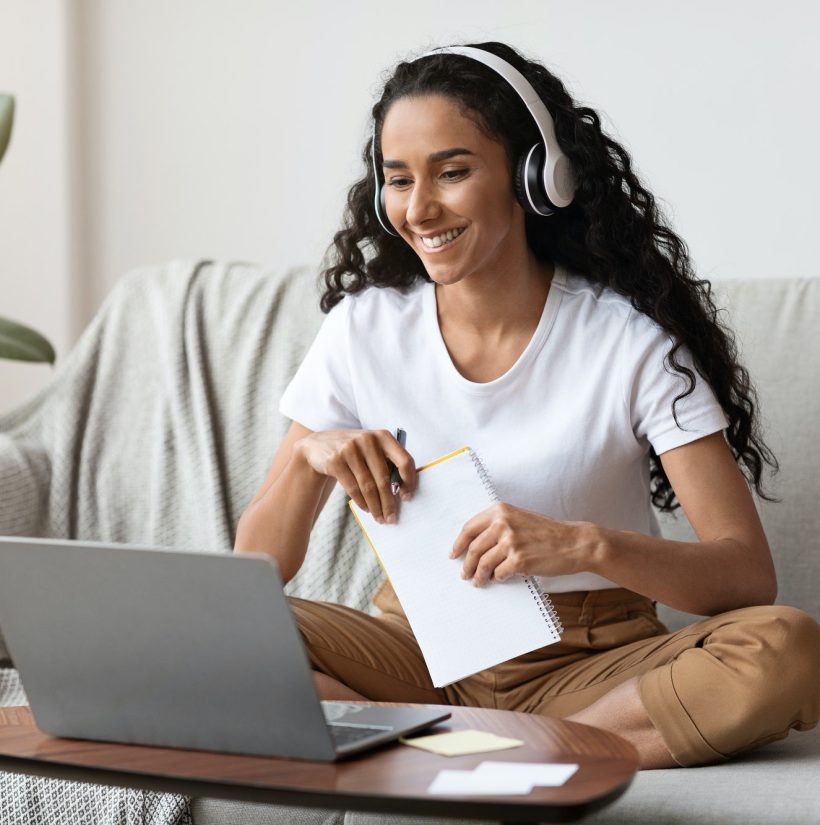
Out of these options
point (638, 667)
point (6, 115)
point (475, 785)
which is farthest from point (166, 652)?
point (6, 115)

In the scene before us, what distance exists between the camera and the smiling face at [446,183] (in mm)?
1424

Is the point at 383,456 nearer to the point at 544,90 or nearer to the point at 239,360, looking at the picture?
the point at 544,90

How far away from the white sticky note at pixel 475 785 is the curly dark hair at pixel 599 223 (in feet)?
2.11

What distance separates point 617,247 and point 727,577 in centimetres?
42

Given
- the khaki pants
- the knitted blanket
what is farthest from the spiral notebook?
the knitted blanket

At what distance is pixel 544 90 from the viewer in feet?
4.86

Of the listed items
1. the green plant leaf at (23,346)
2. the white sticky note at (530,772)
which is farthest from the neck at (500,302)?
the green plant leaf at (23,346)

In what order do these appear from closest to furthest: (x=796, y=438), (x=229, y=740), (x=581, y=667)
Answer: (x=229, y=740)
(x=581, y=667)
(x=796, y=438)

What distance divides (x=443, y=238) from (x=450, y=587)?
421 mm

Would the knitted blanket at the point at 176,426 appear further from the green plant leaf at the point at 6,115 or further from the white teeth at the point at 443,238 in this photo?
the white teeth at the point at 443,238

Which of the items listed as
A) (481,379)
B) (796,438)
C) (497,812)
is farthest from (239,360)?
(497,812)

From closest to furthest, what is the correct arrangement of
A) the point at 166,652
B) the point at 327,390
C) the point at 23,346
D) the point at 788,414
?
the point at 166,652 → the point at 327,390 → the point at 788,414 → the point at 23,346

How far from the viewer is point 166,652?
0.94 m

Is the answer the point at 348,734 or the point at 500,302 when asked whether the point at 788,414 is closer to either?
the point at 500,302
